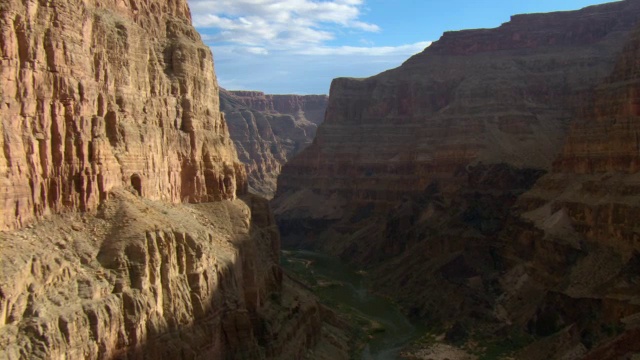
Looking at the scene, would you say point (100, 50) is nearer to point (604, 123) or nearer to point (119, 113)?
point (119, 113)

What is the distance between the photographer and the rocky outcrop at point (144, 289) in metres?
36.3

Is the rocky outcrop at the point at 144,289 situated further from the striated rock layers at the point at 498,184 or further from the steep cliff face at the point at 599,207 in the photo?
the steep cliff face at the point at 599,207

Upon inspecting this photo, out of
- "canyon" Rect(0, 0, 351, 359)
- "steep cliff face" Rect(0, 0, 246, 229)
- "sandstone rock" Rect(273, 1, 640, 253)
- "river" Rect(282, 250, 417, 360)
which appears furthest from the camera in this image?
"sandstone rock" Rect(273, 1, 640, 253)

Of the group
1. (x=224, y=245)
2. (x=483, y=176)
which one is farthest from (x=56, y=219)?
(x=483, y=176)

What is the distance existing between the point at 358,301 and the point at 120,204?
5201cm

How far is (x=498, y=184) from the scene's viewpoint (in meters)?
111

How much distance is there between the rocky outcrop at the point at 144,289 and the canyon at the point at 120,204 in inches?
3.5

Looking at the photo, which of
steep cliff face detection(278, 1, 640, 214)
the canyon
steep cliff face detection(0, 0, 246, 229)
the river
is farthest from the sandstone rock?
the canyon

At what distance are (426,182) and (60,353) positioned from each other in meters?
100

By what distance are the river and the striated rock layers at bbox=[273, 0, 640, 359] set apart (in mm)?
2956

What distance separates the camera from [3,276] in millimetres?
35094

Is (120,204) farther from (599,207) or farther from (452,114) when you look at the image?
(452,114)

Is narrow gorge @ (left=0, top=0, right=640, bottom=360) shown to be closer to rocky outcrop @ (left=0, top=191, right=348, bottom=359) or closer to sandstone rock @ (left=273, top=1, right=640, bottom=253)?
rocky outcrop @ (left=0, top=191, right=348, bottom=359)

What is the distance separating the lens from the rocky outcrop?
A: 3628cm
